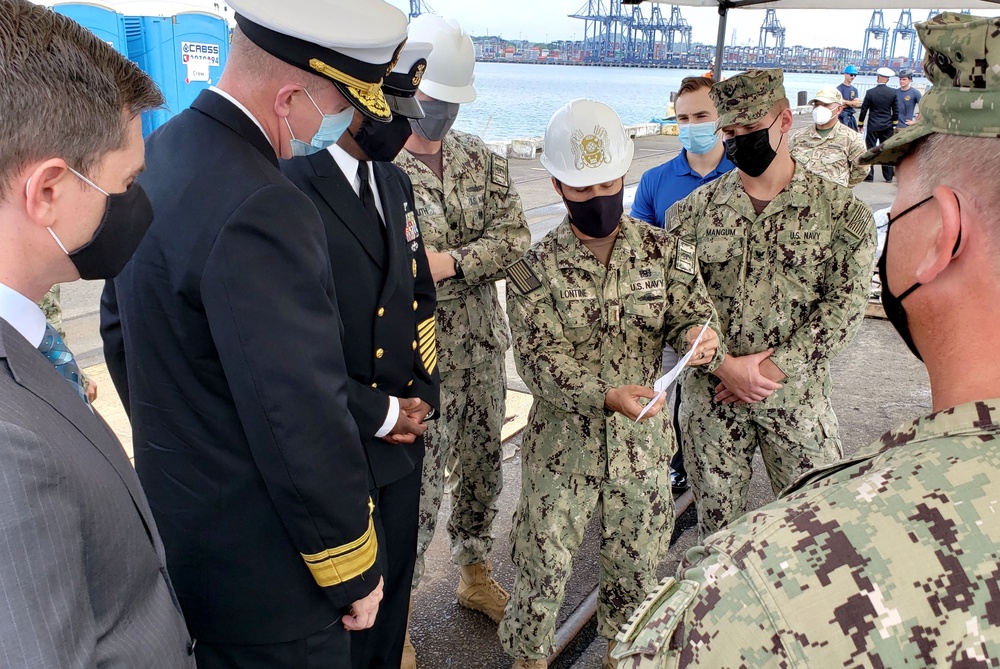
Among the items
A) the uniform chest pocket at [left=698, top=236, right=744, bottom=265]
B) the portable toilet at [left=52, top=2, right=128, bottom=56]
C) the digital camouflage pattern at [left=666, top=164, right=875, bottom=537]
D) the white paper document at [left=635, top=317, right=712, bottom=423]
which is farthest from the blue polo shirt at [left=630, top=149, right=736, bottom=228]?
the portable toilet at [left=52, top=2, right=128, bottom=56]

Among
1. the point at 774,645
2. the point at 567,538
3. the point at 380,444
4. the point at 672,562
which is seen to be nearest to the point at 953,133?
the point at 774,645

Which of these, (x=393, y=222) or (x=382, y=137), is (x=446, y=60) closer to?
(x=382, y=137)

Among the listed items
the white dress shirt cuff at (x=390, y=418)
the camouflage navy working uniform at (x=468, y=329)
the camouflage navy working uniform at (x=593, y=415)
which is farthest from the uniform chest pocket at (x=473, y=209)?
the white dress shirt cuff at (x=390, y=418)

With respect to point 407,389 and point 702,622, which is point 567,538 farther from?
point 702,622

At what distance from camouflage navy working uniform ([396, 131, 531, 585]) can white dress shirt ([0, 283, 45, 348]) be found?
1.64 meters

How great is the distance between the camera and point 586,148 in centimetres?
223

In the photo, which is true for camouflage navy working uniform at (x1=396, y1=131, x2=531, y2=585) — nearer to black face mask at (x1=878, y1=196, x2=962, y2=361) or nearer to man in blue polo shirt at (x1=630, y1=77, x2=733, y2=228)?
man in blue polo shirt at (x1=630, y1=77, x2=733, y2=228)

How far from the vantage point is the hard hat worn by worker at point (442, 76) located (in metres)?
2.59

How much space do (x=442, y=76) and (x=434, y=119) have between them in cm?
17

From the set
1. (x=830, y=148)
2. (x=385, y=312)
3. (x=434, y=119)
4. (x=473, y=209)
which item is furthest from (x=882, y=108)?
(x=385, y=312)

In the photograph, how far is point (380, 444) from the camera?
189 cm

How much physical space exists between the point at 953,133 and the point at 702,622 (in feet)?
2.11

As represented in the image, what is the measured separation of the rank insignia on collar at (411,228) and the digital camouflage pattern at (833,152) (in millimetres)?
3795

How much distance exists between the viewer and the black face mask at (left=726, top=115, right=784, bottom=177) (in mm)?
2545
